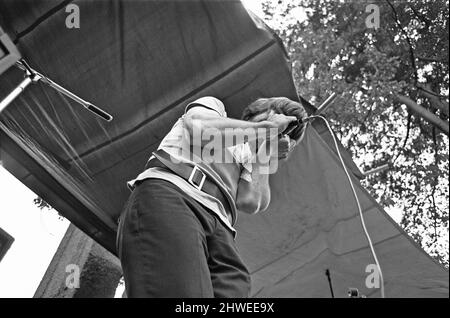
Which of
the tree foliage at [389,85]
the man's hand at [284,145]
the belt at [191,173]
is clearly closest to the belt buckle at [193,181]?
the belt at [191,173]

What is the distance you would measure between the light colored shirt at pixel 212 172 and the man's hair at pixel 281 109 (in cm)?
14

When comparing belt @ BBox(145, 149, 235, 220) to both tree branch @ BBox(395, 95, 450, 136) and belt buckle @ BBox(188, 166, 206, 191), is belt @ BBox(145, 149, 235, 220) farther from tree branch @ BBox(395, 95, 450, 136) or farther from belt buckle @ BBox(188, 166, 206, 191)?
tree branch @ BBox(395, 95, 450, 136)

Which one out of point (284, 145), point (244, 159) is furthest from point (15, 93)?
point (284, 145)

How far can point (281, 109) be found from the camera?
1.59 meters

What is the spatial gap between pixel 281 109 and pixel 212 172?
0.45 m

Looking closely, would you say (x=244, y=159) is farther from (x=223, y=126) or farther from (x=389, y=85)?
(x=389, y=85)

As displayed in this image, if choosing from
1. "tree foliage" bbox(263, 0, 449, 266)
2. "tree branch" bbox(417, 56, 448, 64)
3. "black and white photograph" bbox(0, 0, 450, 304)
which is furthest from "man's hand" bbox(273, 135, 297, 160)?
"tree branch" bbox(417, 56, 448, 64)

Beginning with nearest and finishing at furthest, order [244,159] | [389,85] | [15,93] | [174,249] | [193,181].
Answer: [174,249]
[193,181]
[244,159]
[15,93]
[389,85]

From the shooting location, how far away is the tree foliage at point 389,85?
6.29 m

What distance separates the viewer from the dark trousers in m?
0.95

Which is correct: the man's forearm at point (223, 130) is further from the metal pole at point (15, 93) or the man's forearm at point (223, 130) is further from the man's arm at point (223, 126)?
the metal pole at point (15, 93)

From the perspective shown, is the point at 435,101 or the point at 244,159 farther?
the point at 435,101
